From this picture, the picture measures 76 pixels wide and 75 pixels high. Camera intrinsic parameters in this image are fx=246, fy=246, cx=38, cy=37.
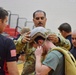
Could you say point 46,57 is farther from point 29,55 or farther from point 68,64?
point 29,55

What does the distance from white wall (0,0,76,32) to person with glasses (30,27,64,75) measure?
10209 mm

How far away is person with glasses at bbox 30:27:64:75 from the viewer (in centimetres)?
187

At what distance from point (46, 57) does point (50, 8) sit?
10569mm

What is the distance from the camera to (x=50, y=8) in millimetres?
12344

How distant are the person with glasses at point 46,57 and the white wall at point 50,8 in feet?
33.5

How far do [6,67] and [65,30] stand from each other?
8.92 ft

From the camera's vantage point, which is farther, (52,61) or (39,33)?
(39,33)

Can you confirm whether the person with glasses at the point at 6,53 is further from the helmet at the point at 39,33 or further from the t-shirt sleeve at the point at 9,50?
the helmet at the point at 39,33

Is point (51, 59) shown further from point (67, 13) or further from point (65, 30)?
point (67, 13)

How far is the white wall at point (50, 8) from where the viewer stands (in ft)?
40.2

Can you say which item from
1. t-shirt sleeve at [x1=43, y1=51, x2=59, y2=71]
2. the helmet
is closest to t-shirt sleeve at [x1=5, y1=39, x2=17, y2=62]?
the helmet

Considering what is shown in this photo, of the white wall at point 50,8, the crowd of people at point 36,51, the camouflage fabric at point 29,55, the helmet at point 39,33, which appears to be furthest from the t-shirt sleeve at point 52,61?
the white wall at point 50,8

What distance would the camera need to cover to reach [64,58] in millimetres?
1929

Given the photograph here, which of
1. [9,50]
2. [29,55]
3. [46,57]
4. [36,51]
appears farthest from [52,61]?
[29,55]
